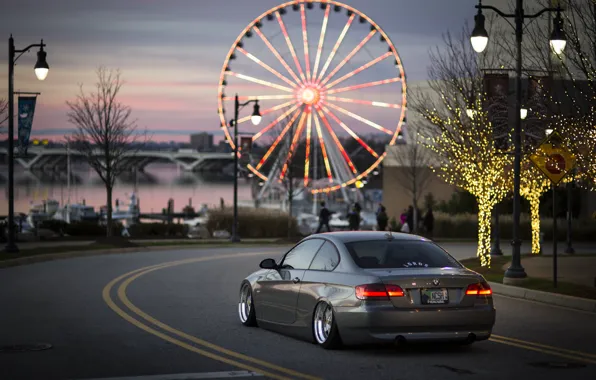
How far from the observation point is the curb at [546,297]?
18014 millimetres

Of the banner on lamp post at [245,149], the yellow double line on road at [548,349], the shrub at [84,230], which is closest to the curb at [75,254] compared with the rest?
the shrub at [84,230]

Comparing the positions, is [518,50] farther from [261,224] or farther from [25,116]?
[261,224]

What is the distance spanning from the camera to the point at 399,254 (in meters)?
13.0

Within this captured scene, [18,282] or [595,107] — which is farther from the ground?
[595,107]

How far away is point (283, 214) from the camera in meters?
55.4

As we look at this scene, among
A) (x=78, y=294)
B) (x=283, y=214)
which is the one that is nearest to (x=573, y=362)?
(x=78, y=294)

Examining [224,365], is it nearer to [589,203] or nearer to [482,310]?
[482,310]

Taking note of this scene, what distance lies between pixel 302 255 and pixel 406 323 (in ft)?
7.95

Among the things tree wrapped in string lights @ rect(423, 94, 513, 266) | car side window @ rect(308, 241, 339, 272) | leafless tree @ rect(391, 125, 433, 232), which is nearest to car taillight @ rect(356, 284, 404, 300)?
car side window @ rect(308, 241, 339, 272)

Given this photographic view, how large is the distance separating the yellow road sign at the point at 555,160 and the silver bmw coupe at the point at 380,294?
774 cm

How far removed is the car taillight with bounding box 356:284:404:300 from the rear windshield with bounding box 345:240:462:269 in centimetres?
58

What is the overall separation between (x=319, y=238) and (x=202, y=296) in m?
6.55

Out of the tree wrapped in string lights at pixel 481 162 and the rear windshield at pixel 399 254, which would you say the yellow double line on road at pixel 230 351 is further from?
the tree wrapped in string lights at pixel 481 162

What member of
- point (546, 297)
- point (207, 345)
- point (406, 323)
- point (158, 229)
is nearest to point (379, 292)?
point (406, 323)
